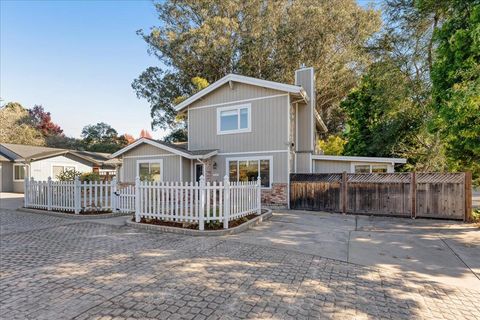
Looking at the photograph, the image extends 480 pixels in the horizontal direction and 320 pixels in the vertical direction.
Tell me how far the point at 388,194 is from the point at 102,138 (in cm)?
3977

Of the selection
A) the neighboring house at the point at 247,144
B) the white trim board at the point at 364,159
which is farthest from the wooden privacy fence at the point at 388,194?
the white trim board at the point at 364,159

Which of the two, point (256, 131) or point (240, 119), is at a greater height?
point (240, 119)

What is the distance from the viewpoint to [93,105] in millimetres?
25641

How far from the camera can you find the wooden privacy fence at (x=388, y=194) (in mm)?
9578

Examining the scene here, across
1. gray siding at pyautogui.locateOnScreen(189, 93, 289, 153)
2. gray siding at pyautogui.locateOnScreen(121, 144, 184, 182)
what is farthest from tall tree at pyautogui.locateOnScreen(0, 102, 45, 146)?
gray siding at pyautogui.locateOnScreen(189, 93, 289, 153)

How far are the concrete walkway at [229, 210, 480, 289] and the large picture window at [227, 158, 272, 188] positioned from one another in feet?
11.1

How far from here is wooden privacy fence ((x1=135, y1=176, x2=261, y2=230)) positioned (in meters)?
7.54

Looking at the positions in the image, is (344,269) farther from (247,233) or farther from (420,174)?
(420,174)

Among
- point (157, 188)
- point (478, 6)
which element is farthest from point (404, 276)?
point (478, 6)

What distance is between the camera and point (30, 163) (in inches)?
830

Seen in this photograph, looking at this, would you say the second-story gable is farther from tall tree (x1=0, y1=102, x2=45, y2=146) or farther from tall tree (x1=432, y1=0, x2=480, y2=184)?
tall tree (x1=0, y1=102, x2=45, y2=146)

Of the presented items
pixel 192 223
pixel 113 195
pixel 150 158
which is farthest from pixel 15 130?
pixel 192 223

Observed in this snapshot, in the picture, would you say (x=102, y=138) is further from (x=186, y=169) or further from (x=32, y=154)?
(x=186, y=169)

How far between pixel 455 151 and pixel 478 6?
432 centimetres
